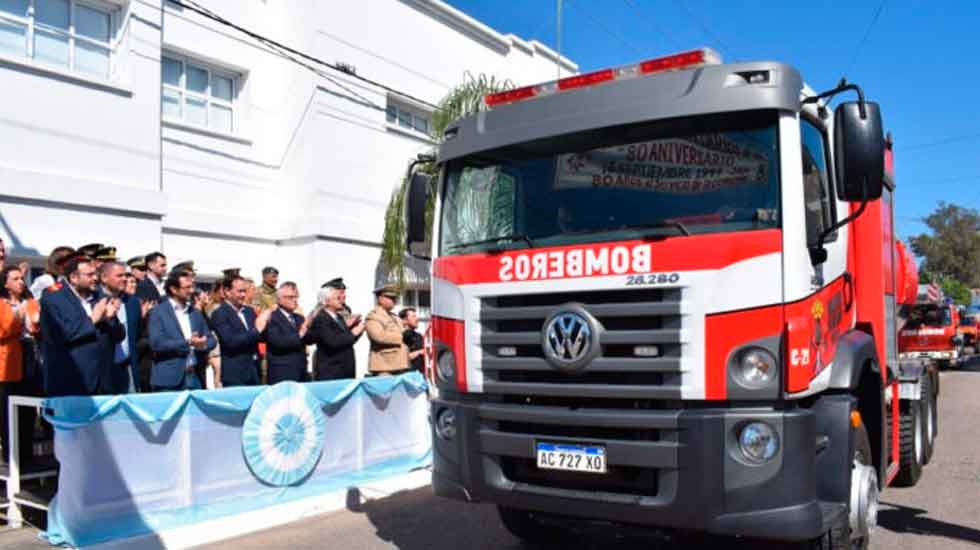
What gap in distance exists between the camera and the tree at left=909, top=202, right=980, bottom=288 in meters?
63.9

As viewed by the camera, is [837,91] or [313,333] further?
[313,333]

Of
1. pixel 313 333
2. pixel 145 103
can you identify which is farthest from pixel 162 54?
pixel 313 333

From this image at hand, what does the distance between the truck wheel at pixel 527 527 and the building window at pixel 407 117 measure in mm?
11748

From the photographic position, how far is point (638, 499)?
4.09 m

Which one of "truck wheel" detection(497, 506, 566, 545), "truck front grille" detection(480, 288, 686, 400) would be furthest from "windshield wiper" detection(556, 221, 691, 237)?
"truck wheel" detection(497, 506, 566, 545)

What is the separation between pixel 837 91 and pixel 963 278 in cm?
6966

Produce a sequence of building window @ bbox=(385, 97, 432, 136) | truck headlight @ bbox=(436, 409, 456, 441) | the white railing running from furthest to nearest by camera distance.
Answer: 1. building window @ bbox=(385, 97, 432, 136)
2. the white railing
3. truck headlight @ bbox=(436, 409, 456, 441)

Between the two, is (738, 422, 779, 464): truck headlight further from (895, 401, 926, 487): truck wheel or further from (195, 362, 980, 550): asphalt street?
(895, 401, 926, 487): truck wheel

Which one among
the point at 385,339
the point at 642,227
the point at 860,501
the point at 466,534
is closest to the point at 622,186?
the point at 642,227

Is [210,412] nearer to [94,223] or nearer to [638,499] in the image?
[638,499]

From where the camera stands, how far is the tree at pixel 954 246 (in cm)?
6394

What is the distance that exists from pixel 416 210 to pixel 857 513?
3234 mm

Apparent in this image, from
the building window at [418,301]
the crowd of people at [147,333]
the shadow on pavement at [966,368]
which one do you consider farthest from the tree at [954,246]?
the crowd of people at [147,333]

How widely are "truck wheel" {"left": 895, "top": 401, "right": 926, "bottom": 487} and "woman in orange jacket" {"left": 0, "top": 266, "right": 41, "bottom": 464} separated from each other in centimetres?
708
